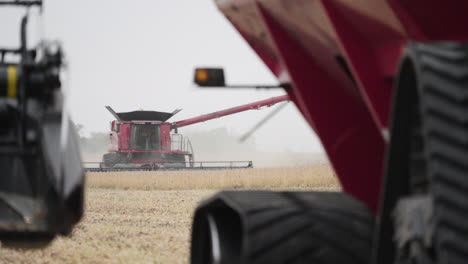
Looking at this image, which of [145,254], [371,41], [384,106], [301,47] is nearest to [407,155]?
[384,106]

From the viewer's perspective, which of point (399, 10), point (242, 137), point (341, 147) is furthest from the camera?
point (242, 137)

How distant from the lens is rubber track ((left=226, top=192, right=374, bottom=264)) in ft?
9.56

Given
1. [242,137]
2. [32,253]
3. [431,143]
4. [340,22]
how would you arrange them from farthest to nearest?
1. [32,253]
2. [242,137]
3. [340,22]
4. [431,143]

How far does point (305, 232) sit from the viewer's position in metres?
2.96

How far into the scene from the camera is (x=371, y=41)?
10.2 feet

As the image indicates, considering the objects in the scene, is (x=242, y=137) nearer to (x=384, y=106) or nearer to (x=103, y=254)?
(x=384, y=106)

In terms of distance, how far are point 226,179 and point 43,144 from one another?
59.6ft

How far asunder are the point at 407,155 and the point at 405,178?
9 cm

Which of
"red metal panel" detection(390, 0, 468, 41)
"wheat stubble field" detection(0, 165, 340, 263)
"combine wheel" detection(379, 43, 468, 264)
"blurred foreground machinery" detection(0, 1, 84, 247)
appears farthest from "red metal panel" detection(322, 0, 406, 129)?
"wheat stubble field" detection(0, 165, 340, 263)

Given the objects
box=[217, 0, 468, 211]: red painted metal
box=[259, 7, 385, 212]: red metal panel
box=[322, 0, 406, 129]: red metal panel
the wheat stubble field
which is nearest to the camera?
box=[217, 0, 468, 211]: red painted metal

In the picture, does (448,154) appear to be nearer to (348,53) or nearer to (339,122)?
(348,53)

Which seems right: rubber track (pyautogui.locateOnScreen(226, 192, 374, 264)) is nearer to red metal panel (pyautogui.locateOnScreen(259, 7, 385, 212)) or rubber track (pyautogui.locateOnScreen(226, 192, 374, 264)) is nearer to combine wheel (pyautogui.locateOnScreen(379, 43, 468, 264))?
red metal panel (pyautogui.locateOnScreen(259, 7, 385, 212))

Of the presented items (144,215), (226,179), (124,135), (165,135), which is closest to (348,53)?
(144,215)

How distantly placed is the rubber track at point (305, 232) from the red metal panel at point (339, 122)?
0.58 metres
